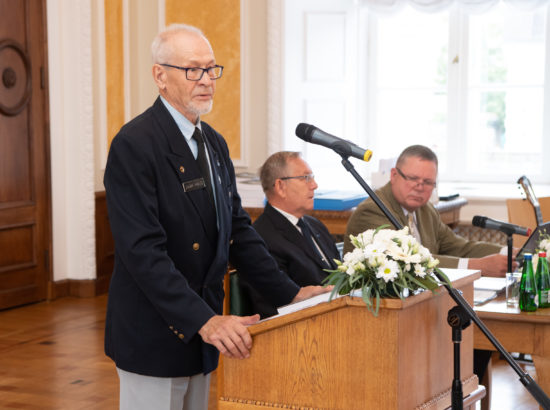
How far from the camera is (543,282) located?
310 centimetres

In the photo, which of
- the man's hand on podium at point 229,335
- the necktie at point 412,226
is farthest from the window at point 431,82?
the man's hand on podium at point 229,335

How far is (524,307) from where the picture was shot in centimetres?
305

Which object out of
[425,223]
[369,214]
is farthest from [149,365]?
[425,223]

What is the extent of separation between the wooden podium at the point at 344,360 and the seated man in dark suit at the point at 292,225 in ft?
4.81

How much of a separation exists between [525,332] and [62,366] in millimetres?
2873

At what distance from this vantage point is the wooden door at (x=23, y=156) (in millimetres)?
6266

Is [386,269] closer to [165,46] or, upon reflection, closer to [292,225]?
[165,46]

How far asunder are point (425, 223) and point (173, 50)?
2.56m

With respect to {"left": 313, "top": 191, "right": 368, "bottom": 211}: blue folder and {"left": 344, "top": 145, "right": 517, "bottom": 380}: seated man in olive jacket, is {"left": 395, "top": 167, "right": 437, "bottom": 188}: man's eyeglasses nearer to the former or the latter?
{"left": 344, "top": 145, "right": 517, "bottom": 380}: seated man in olive jacket

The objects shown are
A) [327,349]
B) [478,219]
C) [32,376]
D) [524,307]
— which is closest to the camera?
[327,349]

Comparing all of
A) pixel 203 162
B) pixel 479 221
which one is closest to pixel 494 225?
pixel 479 221

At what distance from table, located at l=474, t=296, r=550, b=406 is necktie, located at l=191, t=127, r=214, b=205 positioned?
4.23ft

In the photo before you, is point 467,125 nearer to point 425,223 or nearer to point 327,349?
point 425,223

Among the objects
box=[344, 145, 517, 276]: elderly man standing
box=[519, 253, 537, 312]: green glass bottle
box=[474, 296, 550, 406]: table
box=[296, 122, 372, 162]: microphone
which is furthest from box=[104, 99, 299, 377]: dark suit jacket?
box=[344, 145, 517, 276]: elderly man standing
